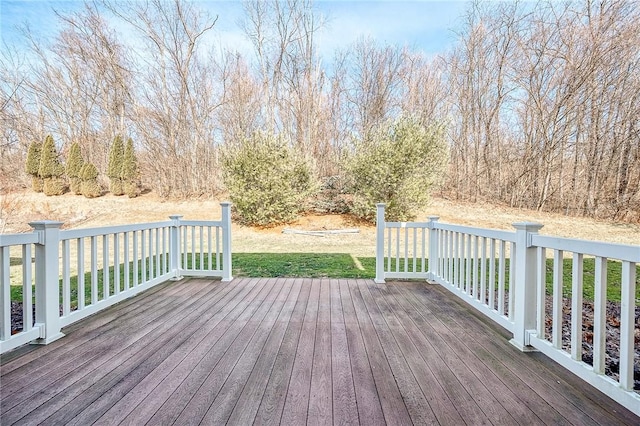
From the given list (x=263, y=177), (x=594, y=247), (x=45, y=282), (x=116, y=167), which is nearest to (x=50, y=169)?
(x=116, y=167)

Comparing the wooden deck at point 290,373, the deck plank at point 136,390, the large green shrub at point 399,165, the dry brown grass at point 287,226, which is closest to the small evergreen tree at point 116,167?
the dry brown grass at point 287,226

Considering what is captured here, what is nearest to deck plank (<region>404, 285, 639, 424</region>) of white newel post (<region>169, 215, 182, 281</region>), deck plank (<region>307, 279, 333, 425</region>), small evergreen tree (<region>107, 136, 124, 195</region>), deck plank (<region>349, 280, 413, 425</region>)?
deck plank (<region>349, 280, 413, 425</region>)

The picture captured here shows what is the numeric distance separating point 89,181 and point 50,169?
178 cm

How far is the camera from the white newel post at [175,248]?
12.7 ft

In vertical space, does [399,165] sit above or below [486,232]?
above

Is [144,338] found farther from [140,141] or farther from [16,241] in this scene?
[140,141]

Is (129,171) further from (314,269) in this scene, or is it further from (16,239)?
(16,239)

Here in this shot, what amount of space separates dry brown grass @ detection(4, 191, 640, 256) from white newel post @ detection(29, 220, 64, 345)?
15.7 feet

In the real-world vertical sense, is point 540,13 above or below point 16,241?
above

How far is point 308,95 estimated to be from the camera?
41.2 ft

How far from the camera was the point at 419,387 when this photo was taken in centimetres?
159

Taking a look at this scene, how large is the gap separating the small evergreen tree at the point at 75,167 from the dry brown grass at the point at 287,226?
550 millimetres

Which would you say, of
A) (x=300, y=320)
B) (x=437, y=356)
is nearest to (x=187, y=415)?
(x=300, y=320)

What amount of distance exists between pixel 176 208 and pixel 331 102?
7.89 meters
